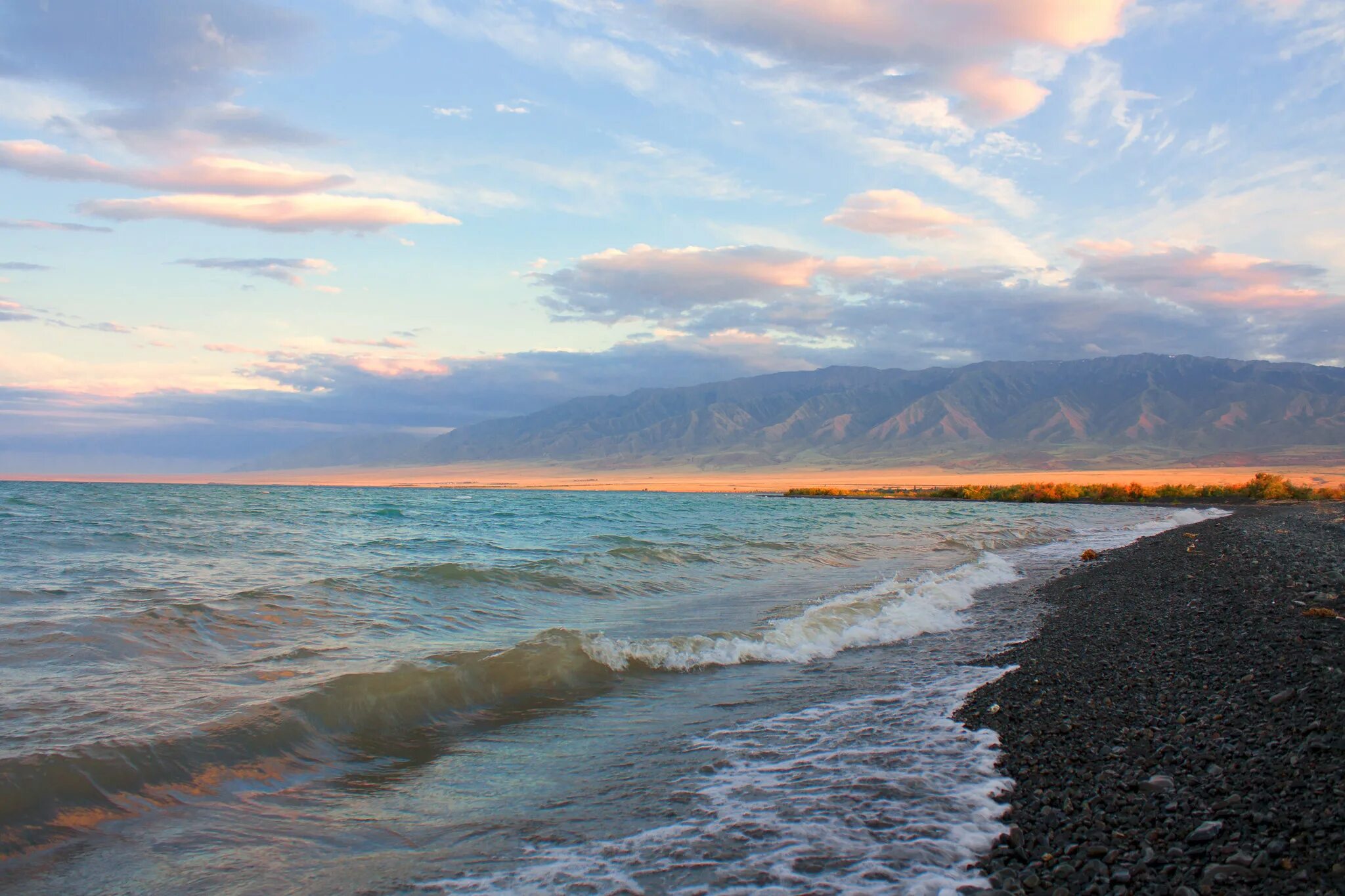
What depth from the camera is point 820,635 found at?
1305 cm

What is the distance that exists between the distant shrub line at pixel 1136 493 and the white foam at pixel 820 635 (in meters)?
61.0

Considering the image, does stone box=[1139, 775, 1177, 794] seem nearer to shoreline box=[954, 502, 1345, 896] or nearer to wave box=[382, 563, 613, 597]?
shoreline box=[954, 502, 1345, 896]

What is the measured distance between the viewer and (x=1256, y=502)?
205 ft

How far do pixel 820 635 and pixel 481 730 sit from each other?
20.5 feet

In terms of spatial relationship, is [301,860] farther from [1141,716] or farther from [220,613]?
[220,613]

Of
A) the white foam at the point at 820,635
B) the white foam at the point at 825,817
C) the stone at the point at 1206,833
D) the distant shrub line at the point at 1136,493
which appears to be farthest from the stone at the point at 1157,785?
the distant shrub line at the point at 1136,493

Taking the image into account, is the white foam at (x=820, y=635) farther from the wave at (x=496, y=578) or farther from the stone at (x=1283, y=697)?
the stone at (x=1283, y=697)

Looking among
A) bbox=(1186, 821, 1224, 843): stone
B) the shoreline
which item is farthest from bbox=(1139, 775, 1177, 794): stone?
bbox=(1186, 821, 1224, 843): stone

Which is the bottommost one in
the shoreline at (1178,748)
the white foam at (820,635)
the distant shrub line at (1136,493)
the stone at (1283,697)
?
the distant shrub line at (1136,493)

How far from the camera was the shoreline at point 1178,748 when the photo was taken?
4.33m

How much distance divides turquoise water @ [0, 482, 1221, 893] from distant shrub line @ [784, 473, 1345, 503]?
6191 cm

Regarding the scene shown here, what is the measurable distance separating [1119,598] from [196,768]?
594 inches

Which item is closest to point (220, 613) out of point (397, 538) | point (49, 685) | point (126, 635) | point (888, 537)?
point (126, 635)

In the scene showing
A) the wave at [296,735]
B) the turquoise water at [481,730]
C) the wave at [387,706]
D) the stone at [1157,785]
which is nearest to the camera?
the turquoise water at [481,730]
